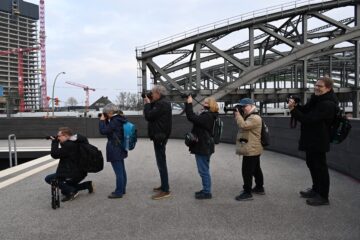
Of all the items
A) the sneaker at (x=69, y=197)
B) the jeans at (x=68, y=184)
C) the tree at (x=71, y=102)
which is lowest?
the sneaker at (x=69, y=197)

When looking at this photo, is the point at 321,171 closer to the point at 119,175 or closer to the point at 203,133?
the point at 203,133

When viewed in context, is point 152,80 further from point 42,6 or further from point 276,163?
point 42,6

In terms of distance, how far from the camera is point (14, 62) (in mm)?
112625

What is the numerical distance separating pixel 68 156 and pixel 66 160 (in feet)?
0.26

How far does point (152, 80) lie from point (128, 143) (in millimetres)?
45373

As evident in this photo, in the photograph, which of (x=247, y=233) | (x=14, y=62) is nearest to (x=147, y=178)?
(x=247, y=233)

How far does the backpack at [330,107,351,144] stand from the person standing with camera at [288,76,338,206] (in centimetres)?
7

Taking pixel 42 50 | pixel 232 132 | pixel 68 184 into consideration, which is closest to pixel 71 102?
pixel 42 50

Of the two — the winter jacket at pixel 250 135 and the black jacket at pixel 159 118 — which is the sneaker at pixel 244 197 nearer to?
the winter jacket at pixel 250 135

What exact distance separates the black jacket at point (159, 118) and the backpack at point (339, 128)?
2482 mm

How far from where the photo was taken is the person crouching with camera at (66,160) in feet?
16.8

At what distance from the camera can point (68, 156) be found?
5.21 m

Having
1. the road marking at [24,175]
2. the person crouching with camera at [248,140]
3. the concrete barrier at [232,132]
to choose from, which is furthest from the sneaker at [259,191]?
the road marking at [24,175]

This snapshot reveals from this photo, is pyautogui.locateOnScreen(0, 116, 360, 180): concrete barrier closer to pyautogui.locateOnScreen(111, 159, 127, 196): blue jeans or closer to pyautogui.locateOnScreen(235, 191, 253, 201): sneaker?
pyautogui.locateOnScreen(235, 191, 253, 201): sneaker
